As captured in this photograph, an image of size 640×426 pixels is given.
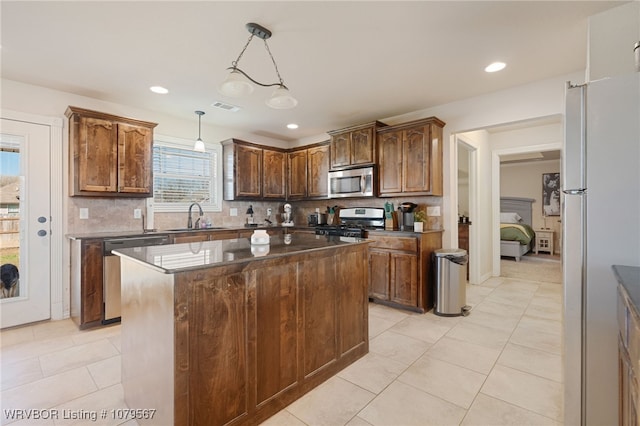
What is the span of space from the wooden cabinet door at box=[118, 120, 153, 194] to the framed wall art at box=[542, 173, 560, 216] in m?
9.07

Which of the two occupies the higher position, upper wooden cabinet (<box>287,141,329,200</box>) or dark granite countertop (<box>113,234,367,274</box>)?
upper wooden cabinet (<box>287,141,329,200</box>)

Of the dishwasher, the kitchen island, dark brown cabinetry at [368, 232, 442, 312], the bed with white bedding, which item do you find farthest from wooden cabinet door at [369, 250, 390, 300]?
the bed with white bedding

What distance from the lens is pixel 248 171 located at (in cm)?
493

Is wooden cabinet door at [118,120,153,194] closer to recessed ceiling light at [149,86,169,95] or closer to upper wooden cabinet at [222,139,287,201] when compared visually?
recessed ceiling light at [149,86,169,95]

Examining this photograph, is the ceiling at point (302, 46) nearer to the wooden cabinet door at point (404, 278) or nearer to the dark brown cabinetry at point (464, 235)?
the wooden cabinet door at point (404, 278)

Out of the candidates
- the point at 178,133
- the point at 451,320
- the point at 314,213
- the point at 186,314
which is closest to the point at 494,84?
the point at 451,320

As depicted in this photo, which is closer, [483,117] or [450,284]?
[450,284]

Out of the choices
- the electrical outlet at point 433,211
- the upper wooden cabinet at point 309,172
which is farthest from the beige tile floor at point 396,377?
the upper wooden cabinet at point 309,172

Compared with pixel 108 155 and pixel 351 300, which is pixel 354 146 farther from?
pixel 108 155

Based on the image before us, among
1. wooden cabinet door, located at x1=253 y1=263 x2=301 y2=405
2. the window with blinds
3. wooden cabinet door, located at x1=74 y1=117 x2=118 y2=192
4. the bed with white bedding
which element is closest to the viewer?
wooden cabinet door, located at x1=253 y1=263 x2=301 y2=405

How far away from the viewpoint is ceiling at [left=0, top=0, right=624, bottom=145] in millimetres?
2037

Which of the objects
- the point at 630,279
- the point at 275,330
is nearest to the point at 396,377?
Answer: the point at 275,330

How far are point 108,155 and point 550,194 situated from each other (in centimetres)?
954

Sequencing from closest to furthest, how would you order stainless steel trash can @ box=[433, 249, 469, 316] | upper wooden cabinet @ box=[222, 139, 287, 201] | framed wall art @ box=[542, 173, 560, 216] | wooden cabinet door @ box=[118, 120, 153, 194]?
stainless steel trash can @ box=[433, 249, 469, 316], wooden cabinet door @ box=[118, 120, 153, 194], upper wooden cabinet @ box=[222, 139, 287, 201], framed wall art @ box=[542, 173, 560, 216]
